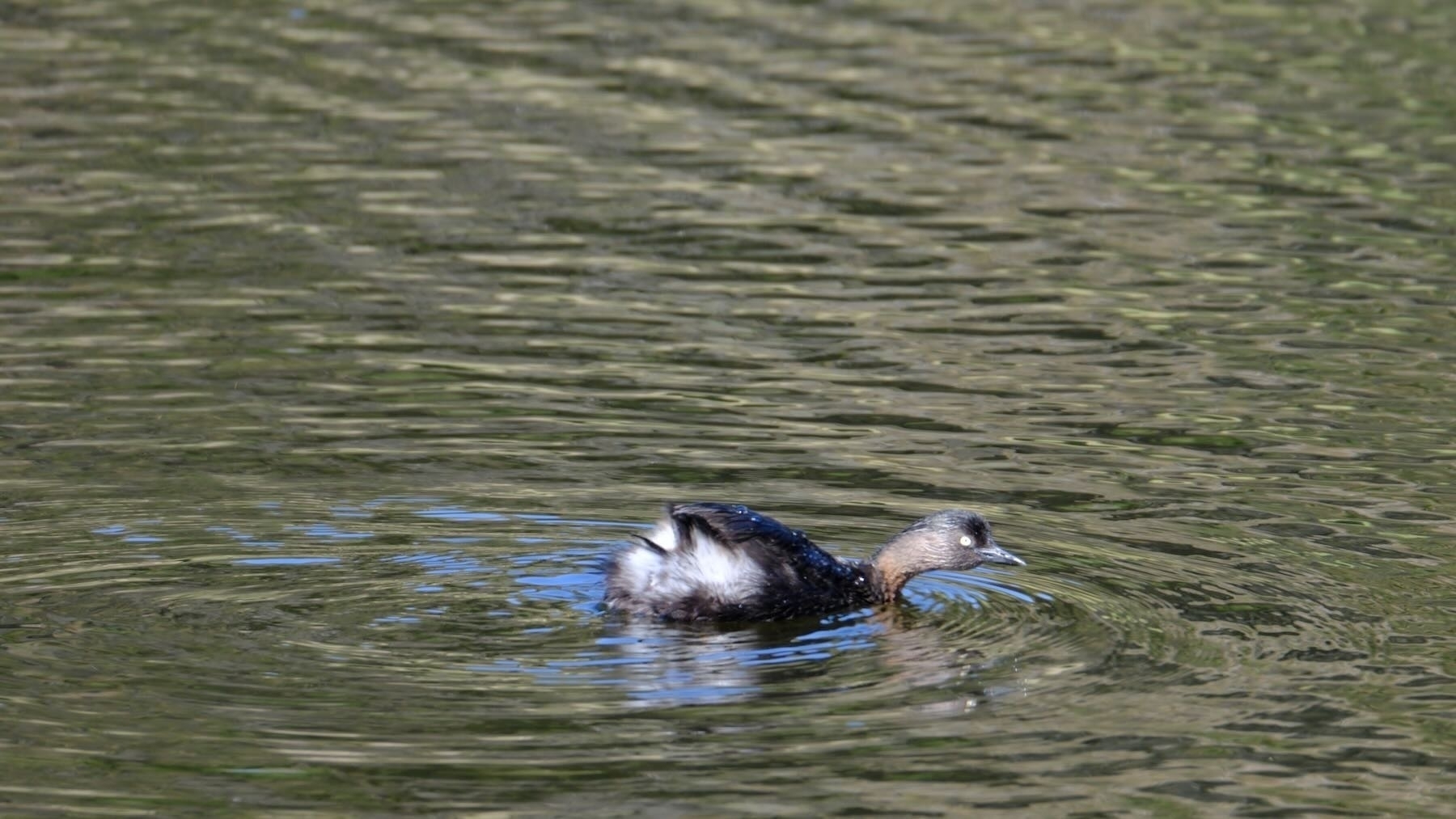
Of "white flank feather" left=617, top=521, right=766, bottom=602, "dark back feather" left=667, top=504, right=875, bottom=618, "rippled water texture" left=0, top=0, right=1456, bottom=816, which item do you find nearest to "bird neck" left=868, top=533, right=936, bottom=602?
"rippled water texture" left=0, top=0, right=1456, bottom=816

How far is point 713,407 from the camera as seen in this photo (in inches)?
528

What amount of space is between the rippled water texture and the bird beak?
20 cm

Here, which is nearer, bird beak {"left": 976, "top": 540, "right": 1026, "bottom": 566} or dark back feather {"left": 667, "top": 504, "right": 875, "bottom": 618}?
dark back feather {"left": 667, "top": 504, "right": 875, "bottom": 618}

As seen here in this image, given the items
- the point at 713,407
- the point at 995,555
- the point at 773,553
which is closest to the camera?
the point at 773,553

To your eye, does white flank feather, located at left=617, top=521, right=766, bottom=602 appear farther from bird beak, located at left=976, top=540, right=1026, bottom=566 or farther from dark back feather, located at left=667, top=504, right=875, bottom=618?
bird beak, located at left=976, top=540, right=1026, bottom=566

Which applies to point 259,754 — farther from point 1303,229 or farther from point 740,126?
point 740,126

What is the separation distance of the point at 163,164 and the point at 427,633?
10795mm

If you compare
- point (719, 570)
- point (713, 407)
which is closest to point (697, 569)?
point (719, 570)

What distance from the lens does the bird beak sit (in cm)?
1045

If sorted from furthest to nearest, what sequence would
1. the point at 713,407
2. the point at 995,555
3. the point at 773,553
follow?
the point at 713,407 < the point at 995,555 < the point at 773,553

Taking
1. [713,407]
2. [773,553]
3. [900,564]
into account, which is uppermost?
[713,407]

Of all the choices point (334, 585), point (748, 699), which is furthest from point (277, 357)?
point (748, 699)

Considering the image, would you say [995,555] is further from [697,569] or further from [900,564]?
[697,569]

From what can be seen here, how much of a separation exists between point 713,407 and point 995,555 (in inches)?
128
